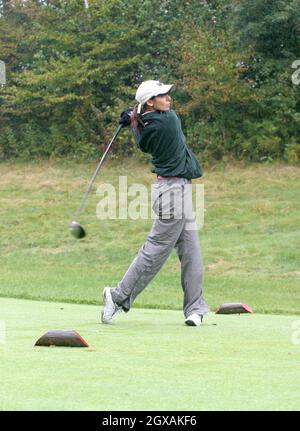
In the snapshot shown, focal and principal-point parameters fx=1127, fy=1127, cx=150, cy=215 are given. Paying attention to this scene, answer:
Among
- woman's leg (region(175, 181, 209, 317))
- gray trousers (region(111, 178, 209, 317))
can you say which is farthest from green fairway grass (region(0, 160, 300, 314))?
gray trousers (region(111, 178, 209, 317))

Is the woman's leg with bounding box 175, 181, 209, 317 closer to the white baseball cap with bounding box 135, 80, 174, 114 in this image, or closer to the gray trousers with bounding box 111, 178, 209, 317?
the gray trousers with bounding box 111, 178, 209, 317

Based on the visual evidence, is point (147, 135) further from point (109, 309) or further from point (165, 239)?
point (109, 309)

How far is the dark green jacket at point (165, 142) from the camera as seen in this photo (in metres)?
9.14

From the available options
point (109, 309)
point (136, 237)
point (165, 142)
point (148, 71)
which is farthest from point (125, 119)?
point (148, 71)

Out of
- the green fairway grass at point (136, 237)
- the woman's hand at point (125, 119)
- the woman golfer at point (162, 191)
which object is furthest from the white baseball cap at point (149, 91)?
the green fairway grass at point (136, 237)

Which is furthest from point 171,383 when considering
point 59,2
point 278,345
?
point 59,2

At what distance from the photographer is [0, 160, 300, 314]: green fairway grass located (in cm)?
1700

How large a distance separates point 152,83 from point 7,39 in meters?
27.4

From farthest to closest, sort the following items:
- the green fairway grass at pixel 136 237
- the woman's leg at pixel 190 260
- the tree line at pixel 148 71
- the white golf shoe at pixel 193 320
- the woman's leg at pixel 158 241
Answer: the tree line at pixel 148 71, the green fairway grass at pixel 136 237, the woman's leg at pixel 190 260, the woman's leg at pixel 158 241, the white golf shoe at pixel 193 320

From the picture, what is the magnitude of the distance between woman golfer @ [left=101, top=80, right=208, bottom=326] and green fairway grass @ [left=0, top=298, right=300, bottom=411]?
231 millimetres

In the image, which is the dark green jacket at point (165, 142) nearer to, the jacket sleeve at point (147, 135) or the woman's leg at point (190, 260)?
the jacket sleeve at point (147, 135)

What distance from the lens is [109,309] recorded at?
9125 millimetres

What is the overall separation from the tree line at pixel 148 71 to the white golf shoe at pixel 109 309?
2011 cm

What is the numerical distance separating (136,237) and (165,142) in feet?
52.9
